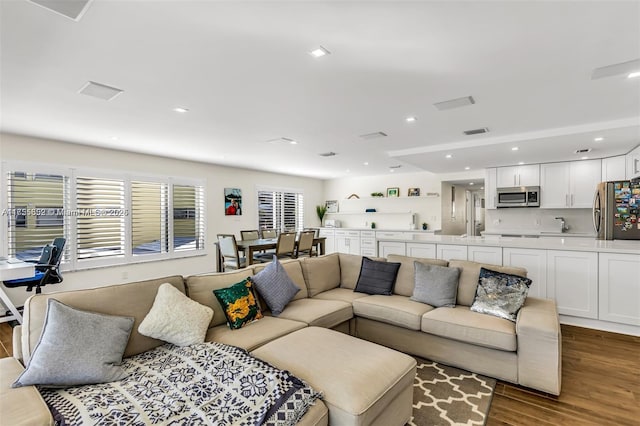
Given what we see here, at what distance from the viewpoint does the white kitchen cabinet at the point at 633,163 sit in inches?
183

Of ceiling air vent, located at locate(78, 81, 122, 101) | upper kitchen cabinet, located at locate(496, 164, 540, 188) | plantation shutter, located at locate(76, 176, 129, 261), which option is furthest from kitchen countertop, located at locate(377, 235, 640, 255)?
plantation shutter, located at locate(76, 176, 129, 261)

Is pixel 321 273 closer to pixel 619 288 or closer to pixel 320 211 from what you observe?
pixel 619 288

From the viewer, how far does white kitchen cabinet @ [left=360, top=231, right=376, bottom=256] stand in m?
8.50

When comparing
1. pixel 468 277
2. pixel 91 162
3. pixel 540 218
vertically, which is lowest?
pixel 468 277

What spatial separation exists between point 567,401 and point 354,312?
176 cm

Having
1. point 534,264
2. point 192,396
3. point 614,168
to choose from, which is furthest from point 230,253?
point 614,168

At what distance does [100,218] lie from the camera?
530cm

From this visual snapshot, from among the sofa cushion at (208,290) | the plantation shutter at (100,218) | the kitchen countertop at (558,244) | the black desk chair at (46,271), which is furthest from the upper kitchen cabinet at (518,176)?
the black desk chair at (46,271)

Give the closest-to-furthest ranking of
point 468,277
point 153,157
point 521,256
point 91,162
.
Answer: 1. point 468,277
2. point 521,256
3. point 91,162
4. point 153,157

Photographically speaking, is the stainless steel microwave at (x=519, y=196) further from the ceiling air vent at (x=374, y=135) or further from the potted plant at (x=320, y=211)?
the potted plant at (x=320, y=211)

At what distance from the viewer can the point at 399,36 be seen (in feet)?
6.80

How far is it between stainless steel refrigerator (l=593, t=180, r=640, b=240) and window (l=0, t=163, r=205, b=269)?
7.17 m

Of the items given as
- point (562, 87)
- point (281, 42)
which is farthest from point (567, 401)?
point (281, 42)

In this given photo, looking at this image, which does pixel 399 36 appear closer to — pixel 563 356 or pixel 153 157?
pixel 563 356
